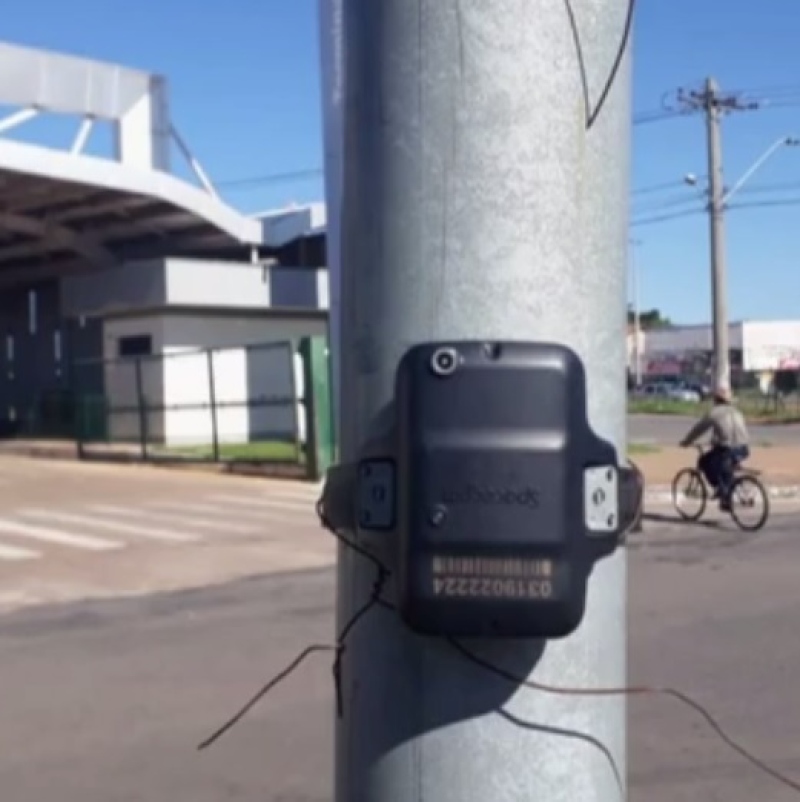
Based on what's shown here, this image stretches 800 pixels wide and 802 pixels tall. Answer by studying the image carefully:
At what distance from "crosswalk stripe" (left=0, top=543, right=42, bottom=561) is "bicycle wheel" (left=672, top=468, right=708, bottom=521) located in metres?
8.23

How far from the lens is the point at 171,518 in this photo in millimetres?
21703

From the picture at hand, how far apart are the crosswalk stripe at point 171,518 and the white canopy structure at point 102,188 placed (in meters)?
13.6

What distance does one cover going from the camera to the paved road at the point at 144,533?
51.9 ft

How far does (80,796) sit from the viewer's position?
6.94 metres

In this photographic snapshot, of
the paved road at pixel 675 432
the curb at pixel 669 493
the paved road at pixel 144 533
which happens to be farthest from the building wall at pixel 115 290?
the curb at pixel 669 493

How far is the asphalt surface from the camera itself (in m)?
7.12

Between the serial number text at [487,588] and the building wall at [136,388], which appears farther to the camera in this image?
the building wall at [136,388]

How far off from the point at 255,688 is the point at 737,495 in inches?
495

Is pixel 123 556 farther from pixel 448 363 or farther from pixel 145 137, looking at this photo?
pixel 145 137

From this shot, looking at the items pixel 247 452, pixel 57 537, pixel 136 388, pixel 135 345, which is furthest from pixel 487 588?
pixel 135 345

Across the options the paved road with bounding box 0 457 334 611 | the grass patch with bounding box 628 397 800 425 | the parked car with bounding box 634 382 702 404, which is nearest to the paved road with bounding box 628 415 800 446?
the grass patch with bounding box 628 397 800 425

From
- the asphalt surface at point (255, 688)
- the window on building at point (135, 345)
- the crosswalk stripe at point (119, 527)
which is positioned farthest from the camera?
the window on building at point (135, 345)

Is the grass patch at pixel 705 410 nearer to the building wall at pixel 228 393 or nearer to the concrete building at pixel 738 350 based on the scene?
the concrete building at pixel 738 350

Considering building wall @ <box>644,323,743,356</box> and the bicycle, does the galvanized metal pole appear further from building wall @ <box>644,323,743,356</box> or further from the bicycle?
building wall @ <box>644,323,743,356</box>
